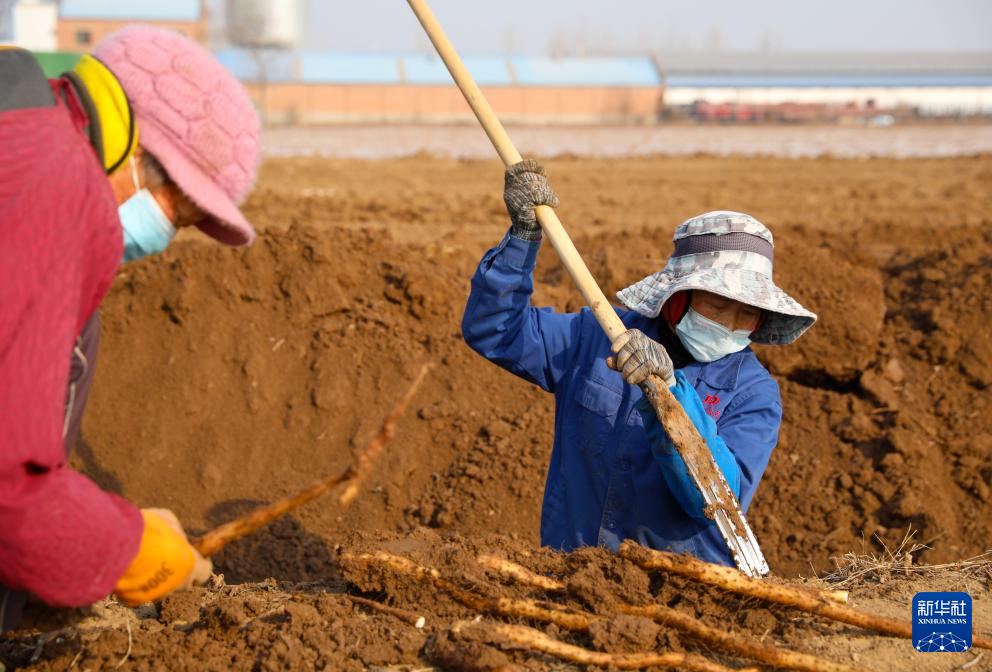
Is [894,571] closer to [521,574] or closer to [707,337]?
[707,337]

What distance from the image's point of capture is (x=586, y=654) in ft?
7.97

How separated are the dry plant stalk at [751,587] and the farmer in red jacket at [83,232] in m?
1.23

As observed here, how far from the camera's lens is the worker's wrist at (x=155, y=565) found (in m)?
1.80

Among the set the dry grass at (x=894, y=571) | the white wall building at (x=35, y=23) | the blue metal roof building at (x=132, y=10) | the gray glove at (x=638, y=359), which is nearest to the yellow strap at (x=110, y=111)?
the gray glove at (x=638, y=359)

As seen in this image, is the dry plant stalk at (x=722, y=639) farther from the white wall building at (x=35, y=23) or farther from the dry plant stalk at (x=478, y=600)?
the white wall building at (x=35, y=23)

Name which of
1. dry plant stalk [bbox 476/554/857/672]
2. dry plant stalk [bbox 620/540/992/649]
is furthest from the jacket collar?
dry plant stalk [bbox 476/554/857/672]

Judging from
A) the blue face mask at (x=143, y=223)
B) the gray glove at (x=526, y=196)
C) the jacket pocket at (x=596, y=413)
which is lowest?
the jacket pocket at (x=596, y=413)

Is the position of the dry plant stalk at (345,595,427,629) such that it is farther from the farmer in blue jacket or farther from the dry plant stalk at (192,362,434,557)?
the farmer in blue jacket

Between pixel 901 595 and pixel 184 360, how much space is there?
17.1 ft

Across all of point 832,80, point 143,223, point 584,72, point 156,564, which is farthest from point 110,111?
point 832,80

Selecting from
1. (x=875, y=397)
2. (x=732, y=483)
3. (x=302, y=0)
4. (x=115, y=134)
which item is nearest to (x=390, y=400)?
(x=875, y=397)

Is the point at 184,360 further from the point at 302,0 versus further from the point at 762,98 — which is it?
the point at 762,98

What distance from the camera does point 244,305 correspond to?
6.97m

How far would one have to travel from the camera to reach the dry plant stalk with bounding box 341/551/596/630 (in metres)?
2.57
